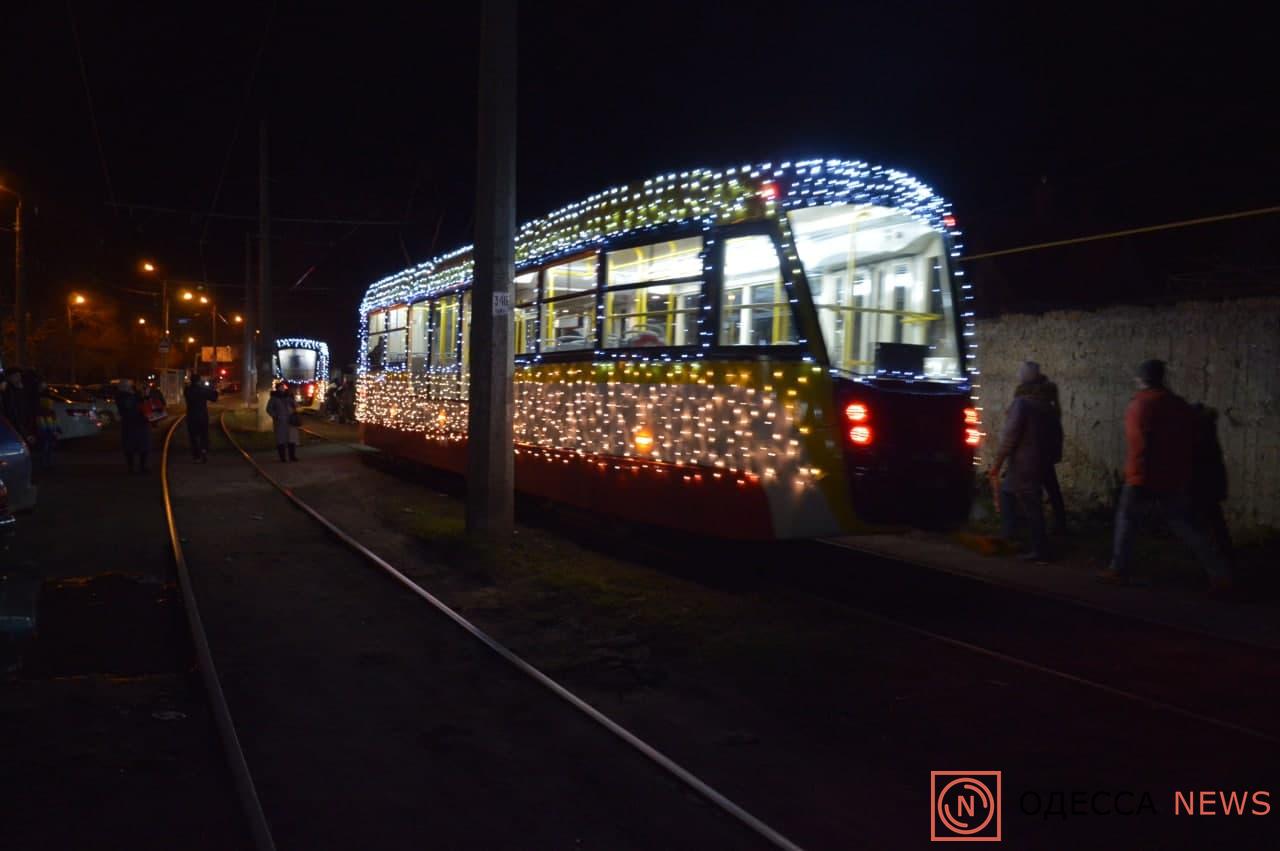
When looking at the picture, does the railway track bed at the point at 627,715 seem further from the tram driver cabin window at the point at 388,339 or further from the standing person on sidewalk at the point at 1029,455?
the tram driver cabin window at the point at 388,339

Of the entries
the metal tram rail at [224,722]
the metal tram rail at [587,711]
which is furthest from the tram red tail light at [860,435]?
the metal tram rail at [224,722]

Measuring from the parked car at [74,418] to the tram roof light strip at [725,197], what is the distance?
53.5 feet

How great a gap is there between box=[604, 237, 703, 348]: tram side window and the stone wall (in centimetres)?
548

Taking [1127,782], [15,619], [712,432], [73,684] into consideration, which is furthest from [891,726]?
[15,619]

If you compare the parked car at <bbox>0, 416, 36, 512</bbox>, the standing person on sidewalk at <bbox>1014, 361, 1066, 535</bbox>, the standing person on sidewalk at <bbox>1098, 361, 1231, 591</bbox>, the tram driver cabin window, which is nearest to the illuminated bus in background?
the tram driver cabin window

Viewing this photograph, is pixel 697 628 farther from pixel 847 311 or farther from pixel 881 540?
pixel 881 540

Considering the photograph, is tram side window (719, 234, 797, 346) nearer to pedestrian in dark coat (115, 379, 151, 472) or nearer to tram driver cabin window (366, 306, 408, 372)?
tram driver cabin window (366, 306, 408, 372)

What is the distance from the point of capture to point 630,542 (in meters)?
11.6

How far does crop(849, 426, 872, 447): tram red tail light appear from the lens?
8.23 meters

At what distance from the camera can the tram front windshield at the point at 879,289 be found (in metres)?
8.45

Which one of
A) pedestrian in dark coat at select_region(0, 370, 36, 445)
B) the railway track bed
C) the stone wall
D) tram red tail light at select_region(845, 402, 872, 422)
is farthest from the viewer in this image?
pedestrian in dark coat at select_region(0, 370, 36, 445)

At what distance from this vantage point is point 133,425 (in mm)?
18047

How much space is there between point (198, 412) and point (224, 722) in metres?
16.6

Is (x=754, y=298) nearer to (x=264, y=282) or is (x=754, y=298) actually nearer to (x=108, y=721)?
(x=108, y=721)
